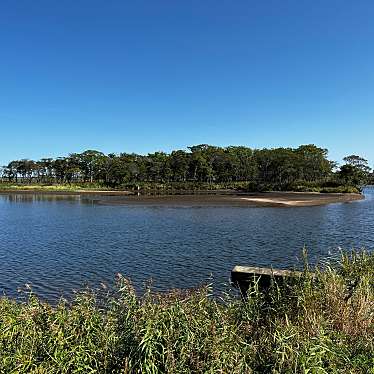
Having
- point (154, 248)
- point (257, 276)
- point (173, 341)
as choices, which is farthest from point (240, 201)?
point (173, 341)

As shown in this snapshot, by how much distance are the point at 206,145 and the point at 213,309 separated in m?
172

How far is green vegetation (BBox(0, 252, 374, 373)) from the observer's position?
500 cm

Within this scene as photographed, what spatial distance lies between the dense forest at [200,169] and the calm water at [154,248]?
86.6 meters

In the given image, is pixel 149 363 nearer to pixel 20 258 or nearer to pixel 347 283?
pixel 347 283

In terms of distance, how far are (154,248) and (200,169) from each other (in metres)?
118

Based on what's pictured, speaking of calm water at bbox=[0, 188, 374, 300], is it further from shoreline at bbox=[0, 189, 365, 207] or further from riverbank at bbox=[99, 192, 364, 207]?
shoreline at bbox=[0, 189, 365, 207]

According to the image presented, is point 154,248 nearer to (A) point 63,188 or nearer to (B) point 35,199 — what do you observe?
(B) point 35,199

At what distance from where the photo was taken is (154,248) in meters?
25.5

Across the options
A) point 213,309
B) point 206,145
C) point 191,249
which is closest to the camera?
point 213,309

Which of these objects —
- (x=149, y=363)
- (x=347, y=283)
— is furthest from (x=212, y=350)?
(x=347, y=283)

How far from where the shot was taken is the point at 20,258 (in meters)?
22.7

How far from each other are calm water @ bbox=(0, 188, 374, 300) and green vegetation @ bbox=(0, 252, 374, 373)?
30.7 feet

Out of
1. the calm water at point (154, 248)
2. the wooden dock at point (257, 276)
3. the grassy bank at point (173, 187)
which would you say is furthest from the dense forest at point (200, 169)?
the wooden dock at point (257, 276)

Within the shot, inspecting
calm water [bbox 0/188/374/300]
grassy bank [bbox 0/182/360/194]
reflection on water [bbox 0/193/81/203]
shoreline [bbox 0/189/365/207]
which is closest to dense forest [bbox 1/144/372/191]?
grassy bank [bbox 0/182/360/194]
